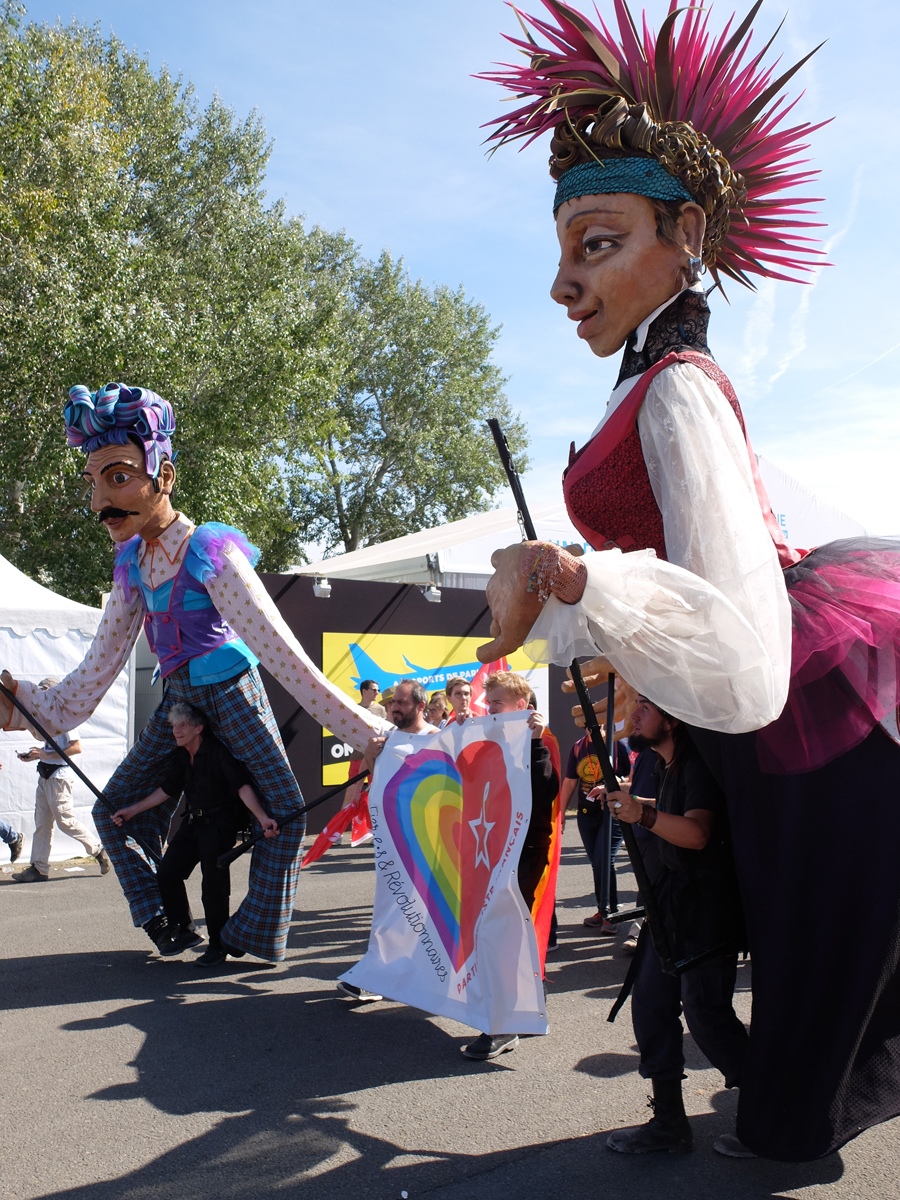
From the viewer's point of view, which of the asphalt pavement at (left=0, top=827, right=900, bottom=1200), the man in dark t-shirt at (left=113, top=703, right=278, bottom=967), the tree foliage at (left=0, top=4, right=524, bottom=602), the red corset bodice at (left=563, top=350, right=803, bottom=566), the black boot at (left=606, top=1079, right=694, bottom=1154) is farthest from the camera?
the tree foliage at (left=0, top=4, right=524, bottom=602)

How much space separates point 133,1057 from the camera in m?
3.33

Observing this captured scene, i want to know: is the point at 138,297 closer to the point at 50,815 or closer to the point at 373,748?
the point at 50,815

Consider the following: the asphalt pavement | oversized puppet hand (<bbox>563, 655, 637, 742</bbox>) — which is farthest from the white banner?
oversized puppet hand (<bbox>563, 655, 637, 742</bbox>)

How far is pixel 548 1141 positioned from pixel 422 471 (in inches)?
999

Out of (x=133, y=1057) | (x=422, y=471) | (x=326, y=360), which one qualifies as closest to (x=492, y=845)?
(x=133, y=1057)

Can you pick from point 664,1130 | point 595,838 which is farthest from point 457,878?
point 595,838

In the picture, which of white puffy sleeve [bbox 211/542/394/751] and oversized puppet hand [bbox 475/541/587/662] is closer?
oversized puppet hand [bbox 475/541/587/662]

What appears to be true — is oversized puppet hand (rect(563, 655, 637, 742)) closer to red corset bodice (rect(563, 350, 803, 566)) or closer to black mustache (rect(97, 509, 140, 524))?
red corset bodice (rect(563, 350, 803, 566))

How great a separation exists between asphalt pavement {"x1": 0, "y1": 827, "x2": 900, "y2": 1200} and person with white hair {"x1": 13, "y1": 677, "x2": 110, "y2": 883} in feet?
8.87

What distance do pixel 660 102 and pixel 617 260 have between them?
0.43 metres

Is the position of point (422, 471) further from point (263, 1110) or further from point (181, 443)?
point (263, 1110)

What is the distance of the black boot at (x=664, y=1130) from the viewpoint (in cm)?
250

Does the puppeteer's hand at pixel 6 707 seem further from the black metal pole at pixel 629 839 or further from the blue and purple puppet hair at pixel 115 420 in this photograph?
the black metal pole at pixel 629 839

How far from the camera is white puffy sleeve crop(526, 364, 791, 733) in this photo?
1.46 m
